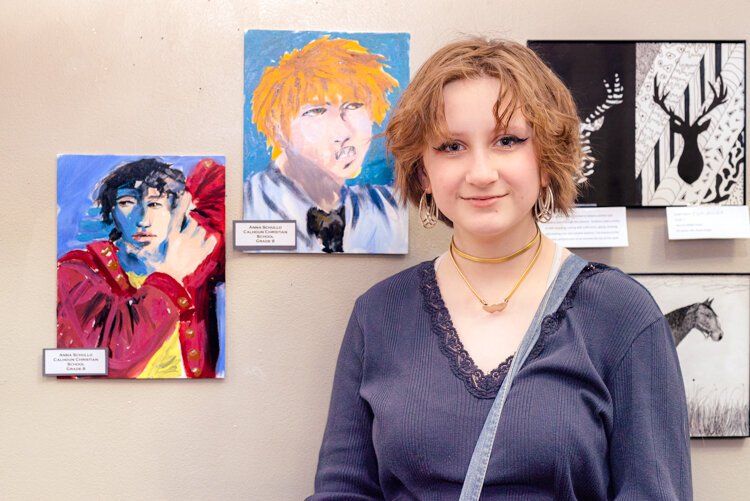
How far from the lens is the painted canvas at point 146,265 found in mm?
1367

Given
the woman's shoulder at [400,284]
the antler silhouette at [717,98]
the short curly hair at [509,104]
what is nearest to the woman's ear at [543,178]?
the short curly hair at [509,104]

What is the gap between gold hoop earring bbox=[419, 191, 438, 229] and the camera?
3.98 feet

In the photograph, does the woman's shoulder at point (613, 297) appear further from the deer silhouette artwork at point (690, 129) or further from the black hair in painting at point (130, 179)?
the black hair in painting at point (130, 179)

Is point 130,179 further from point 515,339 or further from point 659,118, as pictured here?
point 659,118

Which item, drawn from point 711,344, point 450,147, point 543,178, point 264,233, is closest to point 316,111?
point 264,233

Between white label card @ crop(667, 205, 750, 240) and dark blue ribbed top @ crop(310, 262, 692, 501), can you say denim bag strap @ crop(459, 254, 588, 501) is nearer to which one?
dark blue ribbed top @ crop(310, 262, 692, 501)

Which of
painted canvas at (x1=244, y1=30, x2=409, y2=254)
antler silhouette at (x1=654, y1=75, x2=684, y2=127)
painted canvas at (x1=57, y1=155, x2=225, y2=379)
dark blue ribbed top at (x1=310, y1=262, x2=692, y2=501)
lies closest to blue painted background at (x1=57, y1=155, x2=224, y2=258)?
painted canvas at (x1=57, y1=155, x2=225, y2=379)

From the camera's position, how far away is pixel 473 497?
3.36ft

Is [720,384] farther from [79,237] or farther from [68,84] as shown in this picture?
[68,84]

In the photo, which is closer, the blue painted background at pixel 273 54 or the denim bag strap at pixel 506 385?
the denim bag strap at pixel 506 385

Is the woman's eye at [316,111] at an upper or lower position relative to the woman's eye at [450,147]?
upper

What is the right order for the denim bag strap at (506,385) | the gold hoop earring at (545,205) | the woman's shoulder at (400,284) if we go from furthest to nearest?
the woman's shoulder at (400,284) → the gold hoop earring at (545,205) → the denim bag strap at (506,385)

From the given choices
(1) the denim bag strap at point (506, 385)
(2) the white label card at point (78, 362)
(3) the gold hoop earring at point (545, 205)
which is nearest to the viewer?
(1) the denim bag strap at point (506, 385)

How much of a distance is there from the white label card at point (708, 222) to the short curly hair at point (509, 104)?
0.33 meters
